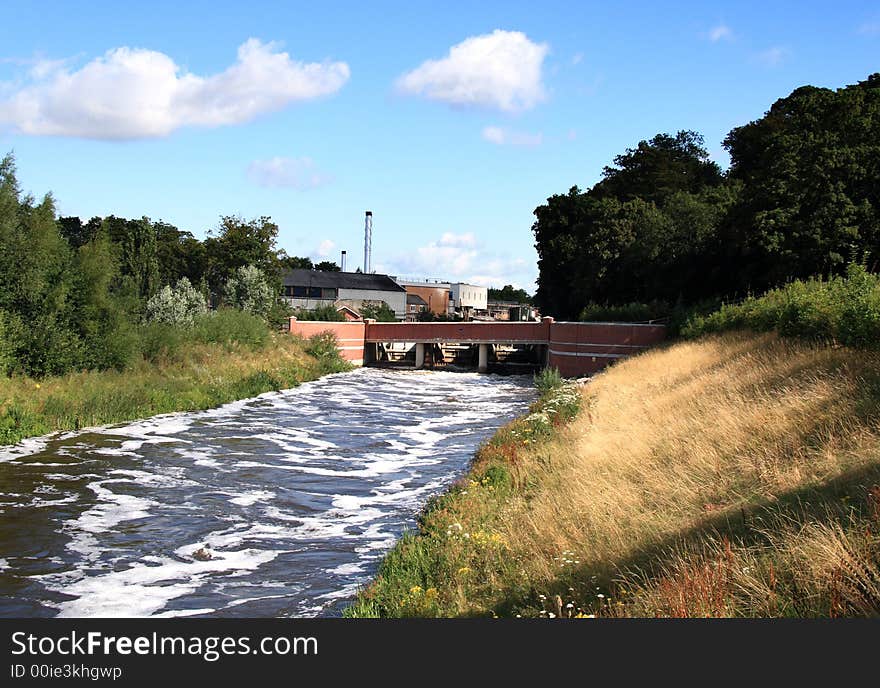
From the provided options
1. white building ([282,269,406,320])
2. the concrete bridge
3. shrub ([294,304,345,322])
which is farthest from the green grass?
white building ([282,269,406,320])

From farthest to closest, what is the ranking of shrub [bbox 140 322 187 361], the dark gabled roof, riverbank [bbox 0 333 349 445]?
the dark gabled roof → shrub [bbox 140 322 187 361] → riverbank [bbox 0 333 349 445]

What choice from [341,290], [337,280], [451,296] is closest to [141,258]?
[341,290]

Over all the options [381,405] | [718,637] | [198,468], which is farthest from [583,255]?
[718,637]

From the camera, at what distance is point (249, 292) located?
174ft

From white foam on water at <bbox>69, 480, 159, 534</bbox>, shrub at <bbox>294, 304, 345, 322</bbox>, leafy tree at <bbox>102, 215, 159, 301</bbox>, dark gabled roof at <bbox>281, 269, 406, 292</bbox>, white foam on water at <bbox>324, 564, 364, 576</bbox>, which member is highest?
dark gabled roof at <bbox>281, 269, 406, 292</bbox>

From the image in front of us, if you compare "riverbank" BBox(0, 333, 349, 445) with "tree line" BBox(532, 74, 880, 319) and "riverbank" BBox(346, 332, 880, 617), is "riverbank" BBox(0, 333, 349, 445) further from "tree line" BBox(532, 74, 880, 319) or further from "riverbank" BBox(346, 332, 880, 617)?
"tree line" BBox(532, 74, 880, 319)

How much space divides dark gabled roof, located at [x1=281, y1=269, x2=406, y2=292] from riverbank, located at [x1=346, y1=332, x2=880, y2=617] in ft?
282

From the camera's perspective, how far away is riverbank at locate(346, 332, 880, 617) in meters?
6.71

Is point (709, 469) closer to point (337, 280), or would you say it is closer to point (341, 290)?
point (341, 290)

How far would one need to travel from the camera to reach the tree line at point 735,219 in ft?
116

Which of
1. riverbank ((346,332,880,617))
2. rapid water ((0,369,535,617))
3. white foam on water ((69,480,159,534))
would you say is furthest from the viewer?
white foam on water ((69,480,159,534))

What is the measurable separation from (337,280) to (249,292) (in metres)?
52.0

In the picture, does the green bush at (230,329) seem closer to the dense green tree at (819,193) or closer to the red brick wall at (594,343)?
the red brick wall at (594,343)

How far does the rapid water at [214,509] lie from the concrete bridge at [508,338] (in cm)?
2077
